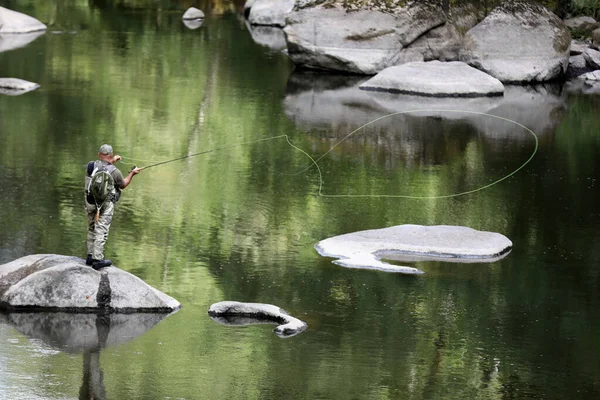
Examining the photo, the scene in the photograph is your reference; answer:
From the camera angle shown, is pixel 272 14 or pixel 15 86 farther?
pixel 272 14

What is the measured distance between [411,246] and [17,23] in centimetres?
2205

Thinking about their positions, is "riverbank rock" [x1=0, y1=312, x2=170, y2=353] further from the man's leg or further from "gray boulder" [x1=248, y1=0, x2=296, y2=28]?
"gray boulder" [x1=248, y1=0, x2=296, y2=28]

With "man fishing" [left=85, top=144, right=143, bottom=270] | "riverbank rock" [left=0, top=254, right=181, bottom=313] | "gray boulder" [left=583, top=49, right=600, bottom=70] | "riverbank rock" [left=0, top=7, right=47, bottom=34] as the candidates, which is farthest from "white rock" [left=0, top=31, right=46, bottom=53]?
"riverbank rock" [left=0, top=254, right=181, bottom=313]

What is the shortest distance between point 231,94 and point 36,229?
11101 millimetres

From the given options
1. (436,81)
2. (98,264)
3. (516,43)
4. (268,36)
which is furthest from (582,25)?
(98,264)

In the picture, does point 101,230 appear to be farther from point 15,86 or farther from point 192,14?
point 192,14

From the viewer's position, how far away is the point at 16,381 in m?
9.81

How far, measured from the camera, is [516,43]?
28.6 m

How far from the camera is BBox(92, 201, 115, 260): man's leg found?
38.6 feet

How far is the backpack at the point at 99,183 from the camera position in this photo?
11.7 m

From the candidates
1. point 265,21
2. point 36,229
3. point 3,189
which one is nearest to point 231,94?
point 3,189

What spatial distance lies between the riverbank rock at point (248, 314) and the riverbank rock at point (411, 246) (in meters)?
2.15

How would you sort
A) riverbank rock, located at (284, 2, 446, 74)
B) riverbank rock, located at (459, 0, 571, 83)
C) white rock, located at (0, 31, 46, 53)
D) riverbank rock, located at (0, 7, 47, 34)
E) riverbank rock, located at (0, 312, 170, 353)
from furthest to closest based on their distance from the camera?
riverbank rock, located at (0, 7, 47, 34) → white rock, located at (0, 31, 46, 53) → riverbank rock, located at (459, 0, 571, 83) → riverbank rock, located at (284, 2, 446, 74) → riverbank rock, located at (0, 312, 170, 353)

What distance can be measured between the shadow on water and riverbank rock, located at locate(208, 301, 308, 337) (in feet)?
1.64
